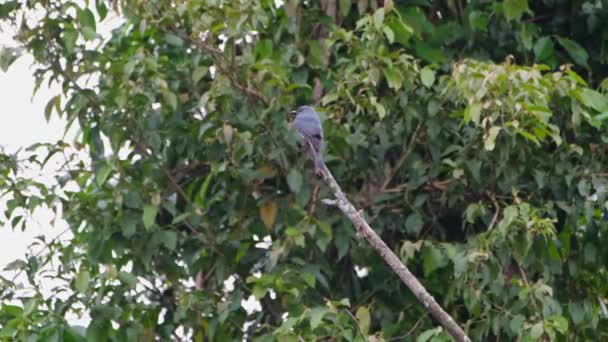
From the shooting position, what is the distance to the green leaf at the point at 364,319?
550 centimetres

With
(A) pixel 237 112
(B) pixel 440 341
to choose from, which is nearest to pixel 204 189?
(A) pixel 237 112

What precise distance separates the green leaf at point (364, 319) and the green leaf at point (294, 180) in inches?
20.3

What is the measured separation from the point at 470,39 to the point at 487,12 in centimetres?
14

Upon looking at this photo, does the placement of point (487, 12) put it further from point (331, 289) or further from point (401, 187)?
point (331, 289)

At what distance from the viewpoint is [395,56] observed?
18.9 feet

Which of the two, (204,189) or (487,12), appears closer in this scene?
(204,189)

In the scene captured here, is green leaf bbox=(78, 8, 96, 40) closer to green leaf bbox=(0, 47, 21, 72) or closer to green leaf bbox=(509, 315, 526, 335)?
green leaf bbox=(0, 47, 21, 72)

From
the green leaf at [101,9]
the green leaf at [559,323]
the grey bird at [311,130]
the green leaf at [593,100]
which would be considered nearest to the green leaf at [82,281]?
the grey bird at [311,130]

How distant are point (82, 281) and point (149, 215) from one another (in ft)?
1.15

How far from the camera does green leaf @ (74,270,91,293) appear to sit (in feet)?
18.5

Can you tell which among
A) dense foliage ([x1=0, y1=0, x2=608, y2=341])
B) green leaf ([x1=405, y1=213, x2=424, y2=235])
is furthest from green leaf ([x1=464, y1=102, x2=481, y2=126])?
green leaf ([x1=405, y1=213, x2=424, y2=235])

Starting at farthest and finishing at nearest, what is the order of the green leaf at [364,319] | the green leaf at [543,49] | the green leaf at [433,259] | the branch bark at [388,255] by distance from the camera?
the green leaf at [543,49], the green leaf at [433,259], the green leaf at [364,319], the branch bark at [388,255]

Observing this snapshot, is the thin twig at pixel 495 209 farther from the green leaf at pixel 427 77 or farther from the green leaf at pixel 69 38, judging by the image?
the green leaf at pixel 69 38

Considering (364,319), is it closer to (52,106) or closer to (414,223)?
(414,223)
